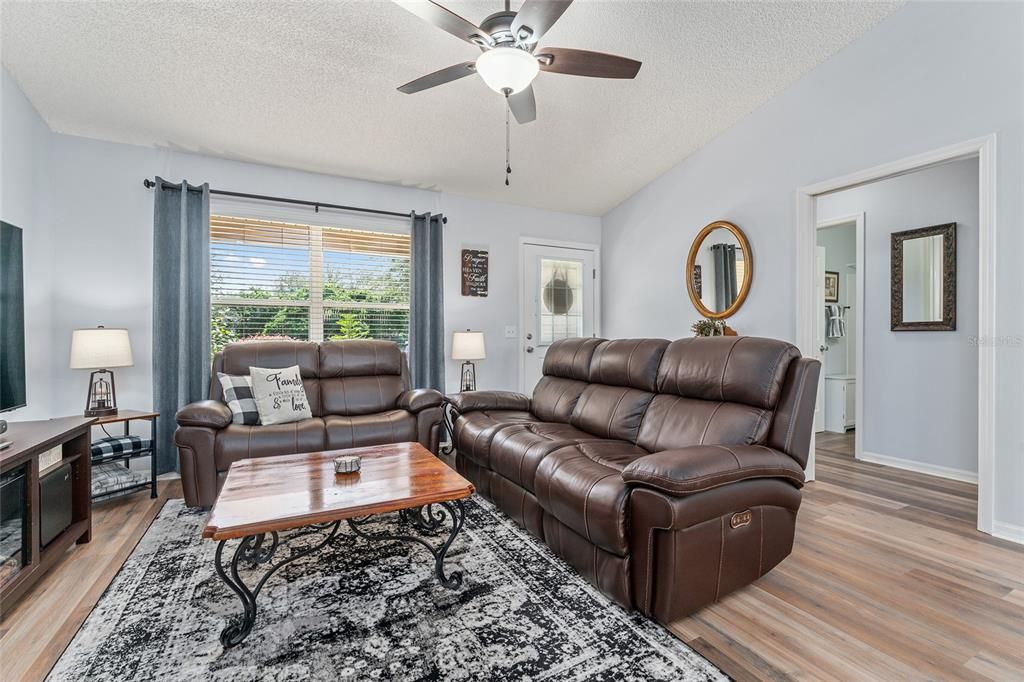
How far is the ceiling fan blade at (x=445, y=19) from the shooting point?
1.79m

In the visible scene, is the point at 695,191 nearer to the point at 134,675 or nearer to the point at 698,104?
the point at 698,104

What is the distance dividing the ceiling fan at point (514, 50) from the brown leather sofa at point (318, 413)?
2.18 m

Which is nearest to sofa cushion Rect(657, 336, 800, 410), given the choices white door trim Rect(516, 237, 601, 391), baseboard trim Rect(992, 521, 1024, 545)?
baseboard trim Rect(992, 521, 1024, 545)

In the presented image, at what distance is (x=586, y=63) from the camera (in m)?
2.21

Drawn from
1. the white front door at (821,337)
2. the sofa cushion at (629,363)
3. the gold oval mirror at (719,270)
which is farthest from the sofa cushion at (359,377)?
the white front door at (821,337)

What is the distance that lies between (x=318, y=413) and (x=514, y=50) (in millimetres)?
2836

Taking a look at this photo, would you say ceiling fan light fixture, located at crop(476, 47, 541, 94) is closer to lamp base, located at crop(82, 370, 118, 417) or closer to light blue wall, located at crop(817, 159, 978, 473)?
lamp base, located at crop(82, 370, 118, 417)

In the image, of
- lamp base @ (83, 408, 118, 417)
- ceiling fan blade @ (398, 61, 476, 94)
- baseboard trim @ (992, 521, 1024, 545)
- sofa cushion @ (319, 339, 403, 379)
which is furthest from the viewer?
sofa cushion @ (319, 339, 403, 379)

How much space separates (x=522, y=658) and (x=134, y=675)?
4.00ft

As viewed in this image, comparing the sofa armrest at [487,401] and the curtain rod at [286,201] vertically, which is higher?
the curtain rod at [286,201]

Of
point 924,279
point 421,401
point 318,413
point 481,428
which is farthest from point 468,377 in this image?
point 924,279

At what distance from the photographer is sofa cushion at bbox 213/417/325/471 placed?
2.88 meters

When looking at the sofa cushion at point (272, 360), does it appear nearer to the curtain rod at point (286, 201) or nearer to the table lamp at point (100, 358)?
the table lamp at point (100, 358)

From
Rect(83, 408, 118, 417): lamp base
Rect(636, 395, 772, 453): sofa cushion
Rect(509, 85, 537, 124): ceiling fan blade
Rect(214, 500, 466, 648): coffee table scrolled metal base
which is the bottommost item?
Rect(214, 500, 466, 648): coffee table scrolled metal base
